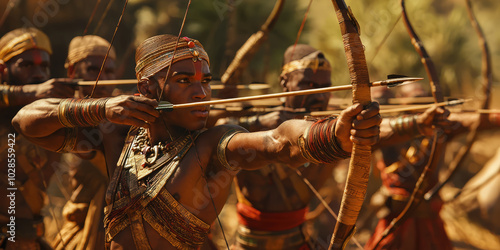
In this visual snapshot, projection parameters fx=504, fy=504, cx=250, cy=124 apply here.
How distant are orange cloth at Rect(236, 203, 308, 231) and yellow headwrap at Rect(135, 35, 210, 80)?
6.27ft

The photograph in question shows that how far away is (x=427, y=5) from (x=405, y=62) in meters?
1.39

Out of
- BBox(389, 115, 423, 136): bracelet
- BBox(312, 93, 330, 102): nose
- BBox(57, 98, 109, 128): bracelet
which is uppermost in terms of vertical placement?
BBox(57, 98, 109, 128): bracelet

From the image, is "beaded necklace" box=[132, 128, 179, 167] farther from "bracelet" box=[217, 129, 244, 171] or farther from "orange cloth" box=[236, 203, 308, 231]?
"orange cloth" box=[236, 203, 308, 231]

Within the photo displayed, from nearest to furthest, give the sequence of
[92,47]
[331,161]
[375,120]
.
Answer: [375,120], [331,161], [92,47]

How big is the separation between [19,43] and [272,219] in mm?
2522

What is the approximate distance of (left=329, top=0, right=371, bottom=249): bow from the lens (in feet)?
5.52

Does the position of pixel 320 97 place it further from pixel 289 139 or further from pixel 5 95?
→ pixel 5 95

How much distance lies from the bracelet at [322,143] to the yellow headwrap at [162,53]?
826 mm

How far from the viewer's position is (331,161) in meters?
1.83

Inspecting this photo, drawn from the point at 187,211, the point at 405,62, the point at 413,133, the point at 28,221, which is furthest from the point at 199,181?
the point at 405,62

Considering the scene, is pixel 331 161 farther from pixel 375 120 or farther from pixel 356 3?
pixel 356 3

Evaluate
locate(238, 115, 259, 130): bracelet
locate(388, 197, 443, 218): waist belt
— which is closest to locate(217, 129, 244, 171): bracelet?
locate(238, 115, 259, 130): bracelet

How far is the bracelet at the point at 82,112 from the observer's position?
238 cm

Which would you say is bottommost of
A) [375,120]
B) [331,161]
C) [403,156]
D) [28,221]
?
[28,221]
